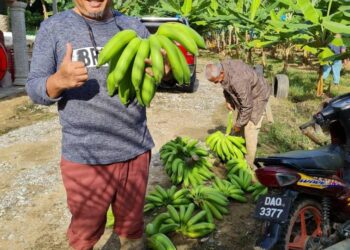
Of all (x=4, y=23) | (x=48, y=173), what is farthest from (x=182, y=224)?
(x=4, y=23)

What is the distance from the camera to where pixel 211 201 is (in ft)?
13.3

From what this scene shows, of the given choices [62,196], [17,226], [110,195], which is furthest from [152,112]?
[110,195]

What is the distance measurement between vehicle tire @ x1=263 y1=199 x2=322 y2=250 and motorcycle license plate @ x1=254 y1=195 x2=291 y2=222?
86 mm

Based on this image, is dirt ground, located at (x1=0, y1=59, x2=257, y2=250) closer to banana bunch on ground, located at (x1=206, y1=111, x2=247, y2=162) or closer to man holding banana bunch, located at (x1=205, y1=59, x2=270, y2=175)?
banana bunch on ground, located at (x1=206, y1=111, x2=247, y2=162)

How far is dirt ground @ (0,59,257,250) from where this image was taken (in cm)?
366

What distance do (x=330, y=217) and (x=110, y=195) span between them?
1920 millimetres

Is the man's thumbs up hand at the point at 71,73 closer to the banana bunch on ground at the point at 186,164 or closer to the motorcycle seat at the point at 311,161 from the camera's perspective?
the motorcycle seat at the point at 311,161

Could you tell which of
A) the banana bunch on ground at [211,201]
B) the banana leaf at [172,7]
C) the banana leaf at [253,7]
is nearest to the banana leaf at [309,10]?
the banana bunch on ground at [211,201]

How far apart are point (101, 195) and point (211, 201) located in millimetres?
1986

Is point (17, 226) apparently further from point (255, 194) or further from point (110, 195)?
point (255, 194)

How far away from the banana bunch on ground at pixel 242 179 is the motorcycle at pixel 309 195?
4.64 feet

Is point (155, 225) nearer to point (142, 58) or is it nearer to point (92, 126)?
point (92, 126)

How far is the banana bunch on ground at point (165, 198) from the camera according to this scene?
4.11 m

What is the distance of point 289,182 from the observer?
273 cm
